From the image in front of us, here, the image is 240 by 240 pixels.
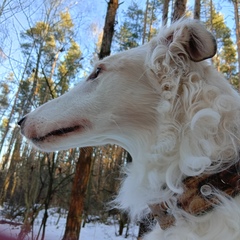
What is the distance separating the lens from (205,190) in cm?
119

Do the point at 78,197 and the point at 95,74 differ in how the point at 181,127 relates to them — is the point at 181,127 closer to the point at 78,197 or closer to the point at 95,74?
the point at 95,74

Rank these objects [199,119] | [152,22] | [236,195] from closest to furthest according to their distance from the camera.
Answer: [236,195], [199,119], [152,22]

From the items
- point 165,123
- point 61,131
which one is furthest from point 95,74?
point 165,123

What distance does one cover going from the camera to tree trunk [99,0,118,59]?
5.54 m

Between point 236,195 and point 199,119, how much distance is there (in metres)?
0.38

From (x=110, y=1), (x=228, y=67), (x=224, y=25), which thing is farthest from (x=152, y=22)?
(x=110, y=1)

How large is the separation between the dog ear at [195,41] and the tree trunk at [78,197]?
11.5 feet

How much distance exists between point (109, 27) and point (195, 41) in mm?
4621

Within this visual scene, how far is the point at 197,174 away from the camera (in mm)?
1246

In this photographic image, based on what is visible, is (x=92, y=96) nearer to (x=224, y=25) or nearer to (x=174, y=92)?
(x=174, y=92)

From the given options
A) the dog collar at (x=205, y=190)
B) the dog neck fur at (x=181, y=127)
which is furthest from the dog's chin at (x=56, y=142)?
the dog collar at (x=205, y=190)

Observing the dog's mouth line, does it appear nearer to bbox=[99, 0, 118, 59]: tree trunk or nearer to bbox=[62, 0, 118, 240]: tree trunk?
bbox=[62, 0, 118, 240]: tree trunk

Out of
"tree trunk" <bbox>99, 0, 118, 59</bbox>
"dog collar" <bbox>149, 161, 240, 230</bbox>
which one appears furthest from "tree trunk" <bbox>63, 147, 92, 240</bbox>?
"dog collar" <bbox>149, 161, 240, 230</bbox>

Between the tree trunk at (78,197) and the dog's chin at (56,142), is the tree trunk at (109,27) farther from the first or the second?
the dog's chin at (56,142)
